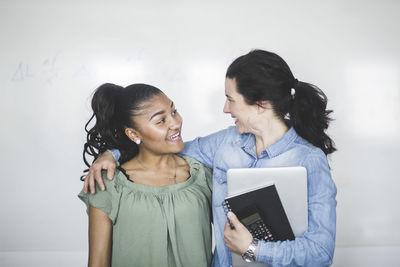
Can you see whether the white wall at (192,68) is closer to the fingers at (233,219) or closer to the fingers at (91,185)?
the fingers at (91,185)

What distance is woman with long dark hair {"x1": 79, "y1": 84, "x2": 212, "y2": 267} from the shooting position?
1230mm

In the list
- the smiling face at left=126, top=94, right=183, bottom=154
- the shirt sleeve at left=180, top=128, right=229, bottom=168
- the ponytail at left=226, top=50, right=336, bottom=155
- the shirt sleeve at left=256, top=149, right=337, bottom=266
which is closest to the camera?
the shirt sleeve at left=256, top=149, right=337, bottom=266

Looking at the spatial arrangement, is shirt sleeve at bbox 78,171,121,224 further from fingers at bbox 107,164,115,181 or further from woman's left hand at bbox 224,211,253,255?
woman's left hand at bbox 224,211,253,255

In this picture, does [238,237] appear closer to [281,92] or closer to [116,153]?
[281,92]

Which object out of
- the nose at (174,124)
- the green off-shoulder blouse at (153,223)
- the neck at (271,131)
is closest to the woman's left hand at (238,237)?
the green off-shoulder blouse at (153,223)

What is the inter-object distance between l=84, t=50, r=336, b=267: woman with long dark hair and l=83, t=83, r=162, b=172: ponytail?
11 centimetres

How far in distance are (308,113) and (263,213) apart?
0.43 m

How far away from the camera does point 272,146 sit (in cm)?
125

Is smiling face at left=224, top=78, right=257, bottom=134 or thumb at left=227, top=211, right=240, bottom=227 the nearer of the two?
thumb at left=227, top=211, right=240, bottom=227

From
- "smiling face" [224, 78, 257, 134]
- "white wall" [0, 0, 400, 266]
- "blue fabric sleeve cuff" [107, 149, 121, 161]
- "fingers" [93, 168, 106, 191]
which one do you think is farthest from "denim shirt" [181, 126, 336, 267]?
"white wall" [0, 0, 400, 266]

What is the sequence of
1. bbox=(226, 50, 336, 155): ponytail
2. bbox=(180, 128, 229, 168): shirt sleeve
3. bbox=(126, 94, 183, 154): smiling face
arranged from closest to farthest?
bbox=(226, 50, 336, 155): ponytail
bbox=(126, 94, 183, 154): smiling face
bbox=(180, 128, 229, 168): shirt sleeve

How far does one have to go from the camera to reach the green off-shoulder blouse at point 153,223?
4.03 ft

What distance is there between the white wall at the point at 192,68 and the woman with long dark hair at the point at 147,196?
0.85 meters

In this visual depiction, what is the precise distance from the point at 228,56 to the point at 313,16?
0.59 metres
